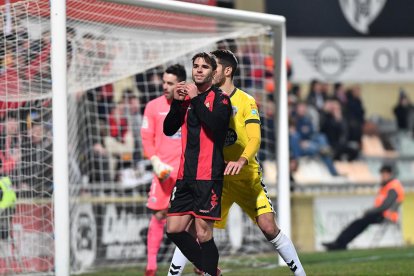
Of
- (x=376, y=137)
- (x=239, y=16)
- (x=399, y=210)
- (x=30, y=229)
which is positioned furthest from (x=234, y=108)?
(x=376, y=137)

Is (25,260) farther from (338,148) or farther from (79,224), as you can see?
(338,148)

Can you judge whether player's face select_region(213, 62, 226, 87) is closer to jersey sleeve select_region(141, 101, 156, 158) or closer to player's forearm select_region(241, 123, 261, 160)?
player's forearm select_region(241, 123, 261, 160)

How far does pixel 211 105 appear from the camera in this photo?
783cm

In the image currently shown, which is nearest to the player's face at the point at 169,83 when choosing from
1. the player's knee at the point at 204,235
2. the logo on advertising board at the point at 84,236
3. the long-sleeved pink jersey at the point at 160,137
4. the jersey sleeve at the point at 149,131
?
the long-sleeved pink jersey at the point at 160,137

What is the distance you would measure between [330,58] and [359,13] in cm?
140

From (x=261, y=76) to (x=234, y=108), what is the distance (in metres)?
6.05

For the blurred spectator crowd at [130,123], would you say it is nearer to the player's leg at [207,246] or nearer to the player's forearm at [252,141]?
the player's forearm at [252,141]

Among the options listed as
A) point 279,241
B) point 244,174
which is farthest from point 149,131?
point 279,241

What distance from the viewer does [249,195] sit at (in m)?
8.72

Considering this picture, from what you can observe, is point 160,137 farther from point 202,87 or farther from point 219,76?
point 202,87

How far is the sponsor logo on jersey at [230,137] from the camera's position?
8422 mm

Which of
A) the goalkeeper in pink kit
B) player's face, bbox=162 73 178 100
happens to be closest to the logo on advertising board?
the goalkeeper in pink kit

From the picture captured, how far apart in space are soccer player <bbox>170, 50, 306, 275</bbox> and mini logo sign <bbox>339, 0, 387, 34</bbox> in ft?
48.5

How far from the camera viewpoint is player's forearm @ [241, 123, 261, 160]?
317 inches
